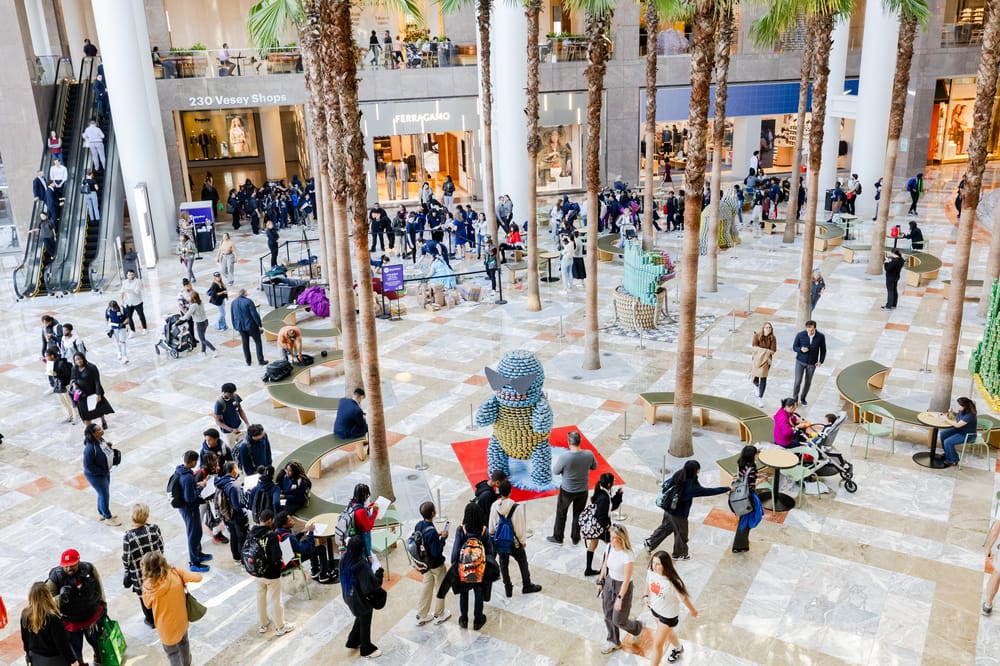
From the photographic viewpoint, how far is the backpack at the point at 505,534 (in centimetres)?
874

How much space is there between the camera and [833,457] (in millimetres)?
11414

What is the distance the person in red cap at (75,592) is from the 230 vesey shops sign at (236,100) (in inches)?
1132

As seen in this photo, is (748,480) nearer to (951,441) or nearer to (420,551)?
(420,551)

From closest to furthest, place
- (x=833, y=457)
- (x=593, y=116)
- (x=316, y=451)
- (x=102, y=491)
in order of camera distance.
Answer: (x=102, y=491) → (x=833, y=457) → (x=316, y=451) → (x=593, y=116)

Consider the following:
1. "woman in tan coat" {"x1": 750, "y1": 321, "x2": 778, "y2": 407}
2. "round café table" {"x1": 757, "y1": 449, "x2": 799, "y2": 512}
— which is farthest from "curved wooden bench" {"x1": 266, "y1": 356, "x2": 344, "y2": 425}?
"woman in tan coat" {"x1": 750, "y1": 321, "x2": 778, "y2": 407}

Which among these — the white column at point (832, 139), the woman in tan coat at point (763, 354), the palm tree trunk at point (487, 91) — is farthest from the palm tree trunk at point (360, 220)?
the white column at point (832, 139)

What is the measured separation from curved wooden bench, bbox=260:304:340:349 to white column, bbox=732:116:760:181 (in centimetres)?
2782

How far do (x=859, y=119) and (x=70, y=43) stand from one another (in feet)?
108

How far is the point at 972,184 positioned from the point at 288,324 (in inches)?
539

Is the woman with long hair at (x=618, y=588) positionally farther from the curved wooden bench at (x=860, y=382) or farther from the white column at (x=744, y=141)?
the white column at (x=744, y=141)

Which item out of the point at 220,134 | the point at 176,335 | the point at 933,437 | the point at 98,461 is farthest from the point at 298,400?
the point at 220,134

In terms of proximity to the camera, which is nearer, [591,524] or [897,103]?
[591,524]

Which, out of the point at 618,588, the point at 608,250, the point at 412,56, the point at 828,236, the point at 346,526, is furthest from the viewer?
the point at 412,56

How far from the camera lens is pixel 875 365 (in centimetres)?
1456
